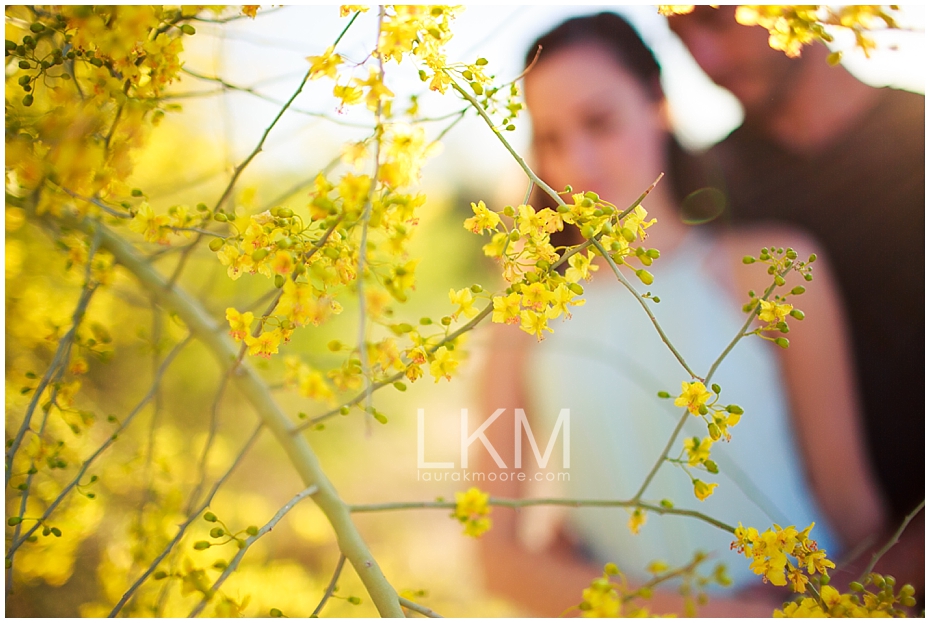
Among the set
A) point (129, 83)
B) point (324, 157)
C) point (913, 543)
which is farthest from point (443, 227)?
point (913, 543)

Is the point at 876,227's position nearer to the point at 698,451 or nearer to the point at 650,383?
the point at 650,383

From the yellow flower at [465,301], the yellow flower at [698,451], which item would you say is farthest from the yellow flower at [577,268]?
the yellow flower at [698,451]

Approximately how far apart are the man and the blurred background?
46mm

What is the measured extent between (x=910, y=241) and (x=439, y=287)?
83 cm

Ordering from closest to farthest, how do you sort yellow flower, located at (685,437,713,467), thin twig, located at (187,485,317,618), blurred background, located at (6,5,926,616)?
thin twig, located at (187,485,317,618), yellow flower, located at (685,437,713,467), blurred background, located at (6,5,926,616)

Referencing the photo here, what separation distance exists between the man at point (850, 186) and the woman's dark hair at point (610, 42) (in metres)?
0.08

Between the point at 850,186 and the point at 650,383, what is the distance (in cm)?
48

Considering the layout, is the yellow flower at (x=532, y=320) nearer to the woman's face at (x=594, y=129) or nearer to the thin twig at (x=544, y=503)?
the thin twig at (x=544, y=503)

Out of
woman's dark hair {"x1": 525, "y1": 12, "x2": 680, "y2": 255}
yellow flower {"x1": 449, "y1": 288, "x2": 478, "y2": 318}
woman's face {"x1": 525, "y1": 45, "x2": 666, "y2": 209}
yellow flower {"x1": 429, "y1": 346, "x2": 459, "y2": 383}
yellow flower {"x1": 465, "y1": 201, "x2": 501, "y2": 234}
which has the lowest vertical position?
yellow flower {"x1": 429, "y1": 346, "x2": 459, "y2": 383}

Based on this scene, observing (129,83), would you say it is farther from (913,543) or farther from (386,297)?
(913,543)

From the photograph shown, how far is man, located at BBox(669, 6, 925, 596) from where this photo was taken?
952mm

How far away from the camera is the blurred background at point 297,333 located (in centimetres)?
94

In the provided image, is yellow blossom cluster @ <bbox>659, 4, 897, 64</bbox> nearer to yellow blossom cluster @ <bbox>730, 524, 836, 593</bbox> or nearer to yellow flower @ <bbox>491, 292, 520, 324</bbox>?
yellow flower @ <bbox>491, 292, 520, 324</bbox>

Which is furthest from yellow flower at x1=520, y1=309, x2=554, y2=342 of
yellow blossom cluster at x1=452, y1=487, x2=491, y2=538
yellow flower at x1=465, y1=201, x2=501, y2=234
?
yellow blossom cluster at x1=452, y1=487, x2=491, y2=538
